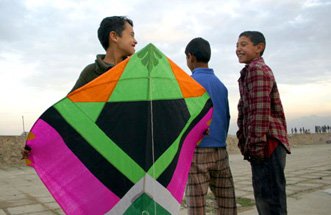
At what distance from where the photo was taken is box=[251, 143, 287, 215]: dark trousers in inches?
74.9

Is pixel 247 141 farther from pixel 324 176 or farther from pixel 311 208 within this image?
pixel 324 176

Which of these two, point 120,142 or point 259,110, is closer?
point 120,142

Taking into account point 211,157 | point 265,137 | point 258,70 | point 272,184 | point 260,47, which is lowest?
point 272,184

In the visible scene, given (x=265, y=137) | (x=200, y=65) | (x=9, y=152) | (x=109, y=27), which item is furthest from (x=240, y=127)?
(x=9, y=152)

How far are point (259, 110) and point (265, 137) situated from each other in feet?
0.60

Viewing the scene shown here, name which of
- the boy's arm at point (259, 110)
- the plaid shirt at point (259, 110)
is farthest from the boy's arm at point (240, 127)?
the boy's arm at point (259, 110)

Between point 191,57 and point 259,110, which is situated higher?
point 191,57

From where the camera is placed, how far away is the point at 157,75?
1544 mm

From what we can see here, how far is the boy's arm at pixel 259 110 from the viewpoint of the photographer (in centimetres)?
193

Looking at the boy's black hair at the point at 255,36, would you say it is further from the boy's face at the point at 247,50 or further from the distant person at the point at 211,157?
the distant person at the point at 211,157

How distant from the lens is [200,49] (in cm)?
230

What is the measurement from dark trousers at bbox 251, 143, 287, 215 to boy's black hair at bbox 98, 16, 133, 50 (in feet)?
4.39

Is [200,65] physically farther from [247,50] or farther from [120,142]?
[120,142]

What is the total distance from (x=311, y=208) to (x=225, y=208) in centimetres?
184
